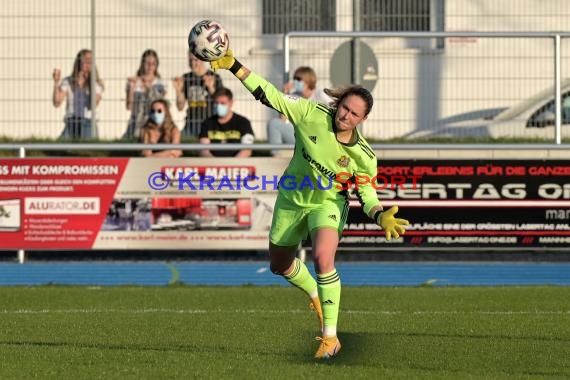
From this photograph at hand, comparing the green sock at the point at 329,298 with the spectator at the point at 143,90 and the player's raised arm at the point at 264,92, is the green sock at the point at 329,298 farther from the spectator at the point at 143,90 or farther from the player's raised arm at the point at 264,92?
the spectator at the point at 143,90

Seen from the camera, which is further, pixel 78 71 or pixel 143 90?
pixel 78 71

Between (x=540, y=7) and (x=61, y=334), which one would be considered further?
(x=540, y=7)

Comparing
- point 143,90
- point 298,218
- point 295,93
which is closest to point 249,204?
point 295,93

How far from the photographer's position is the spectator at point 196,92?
62.6 ft

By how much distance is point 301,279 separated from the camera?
36.2ft

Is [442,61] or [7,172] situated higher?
[442,61]

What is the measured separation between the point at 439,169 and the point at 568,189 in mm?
1524

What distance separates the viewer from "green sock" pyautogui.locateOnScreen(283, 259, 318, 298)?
11.0m

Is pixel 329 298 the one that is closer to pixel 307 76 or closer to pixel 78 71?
pixel 307 76

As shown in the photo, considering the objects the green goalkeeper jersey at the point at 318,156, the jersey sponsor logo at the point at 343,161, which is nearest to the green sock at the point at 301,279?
the green goalkeeper jersey at the point at 318,156

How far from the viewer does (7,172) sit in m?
17.5

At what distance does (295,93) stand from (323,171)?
24.4 feet

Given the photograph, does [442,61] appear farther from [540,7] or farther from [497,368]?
[497,368]

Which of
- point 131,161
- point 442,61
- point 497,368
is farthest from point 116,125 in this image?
point 497,368
